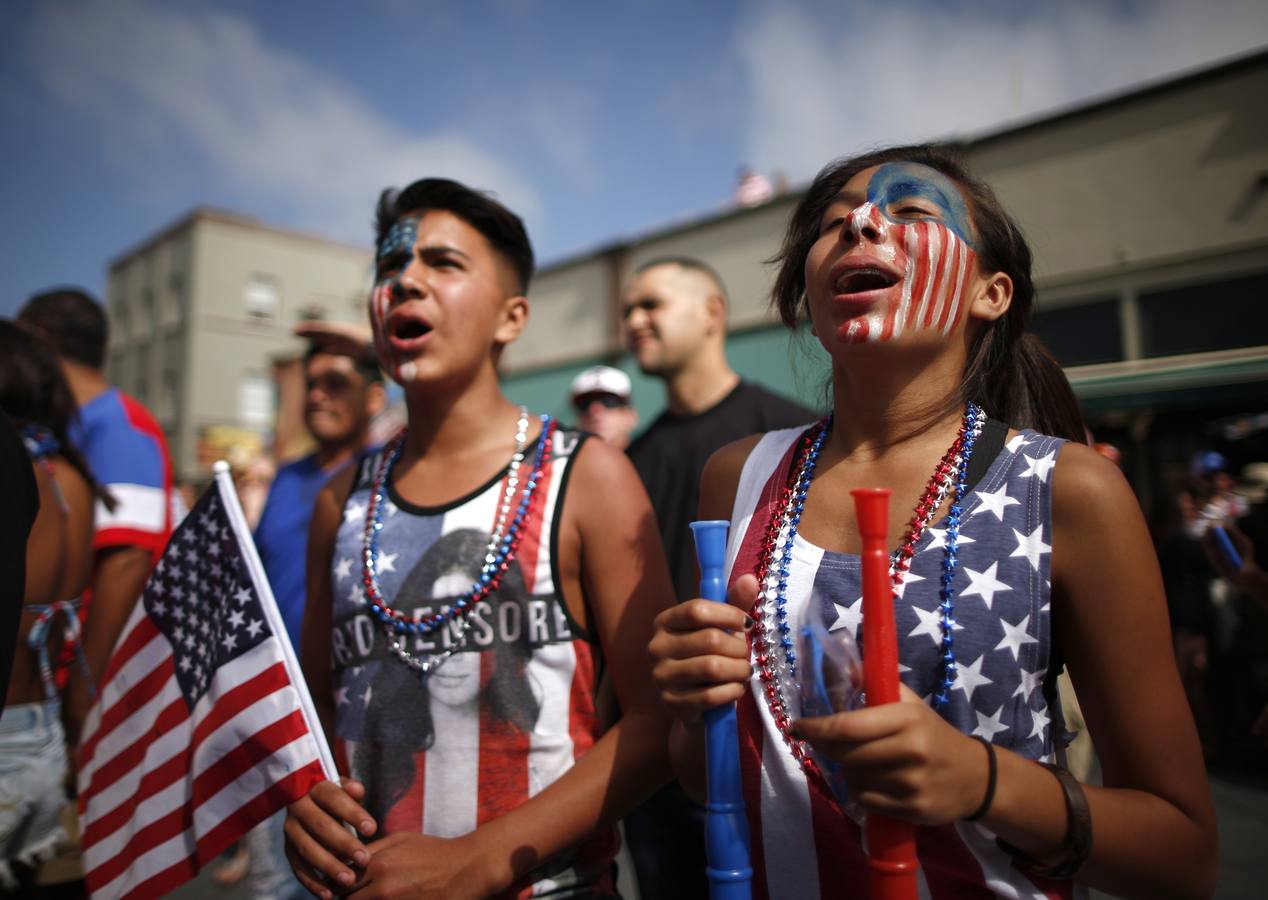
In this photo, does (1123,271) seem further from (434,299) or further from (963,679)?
(963,679)

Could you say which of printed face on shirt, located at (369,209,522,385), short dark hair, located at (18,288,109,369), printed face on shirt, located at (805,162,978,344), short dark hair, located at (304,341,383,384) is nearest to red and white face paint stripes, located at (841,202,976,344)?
printed face on shirt, located at (805,162,978,344)

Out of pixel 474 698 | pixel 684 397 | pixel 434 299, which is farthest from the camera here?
pixel 684 397

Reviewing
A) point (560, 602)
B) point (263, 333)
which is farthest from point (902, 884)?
point (263, 333)

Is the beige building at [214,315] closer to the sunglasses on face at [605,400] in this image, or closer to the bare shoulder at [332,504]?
the sunglasses on face at [605,400]

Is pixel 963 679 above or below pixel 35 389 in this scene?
below

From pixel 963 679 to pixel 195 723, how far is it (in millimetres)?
1662

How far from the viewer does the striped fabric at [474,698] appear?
171 centimetres

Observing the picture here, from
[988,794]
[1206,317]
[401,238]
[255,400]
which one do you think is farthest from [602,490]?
[255,400]

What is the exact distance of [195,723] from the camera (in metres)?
1.89

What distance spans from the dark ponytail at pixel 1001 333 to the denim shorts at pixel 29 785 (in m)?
2.66

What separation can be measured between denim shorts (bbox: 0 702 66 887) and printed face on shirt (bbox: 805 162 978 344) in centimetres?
261

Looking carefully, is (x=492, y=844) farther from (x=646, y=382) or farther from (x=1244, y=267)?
(x=646, y=382)

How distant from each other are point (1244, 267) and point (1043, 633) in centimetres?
1120

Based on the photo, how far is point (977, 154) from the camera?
38.5 ft
